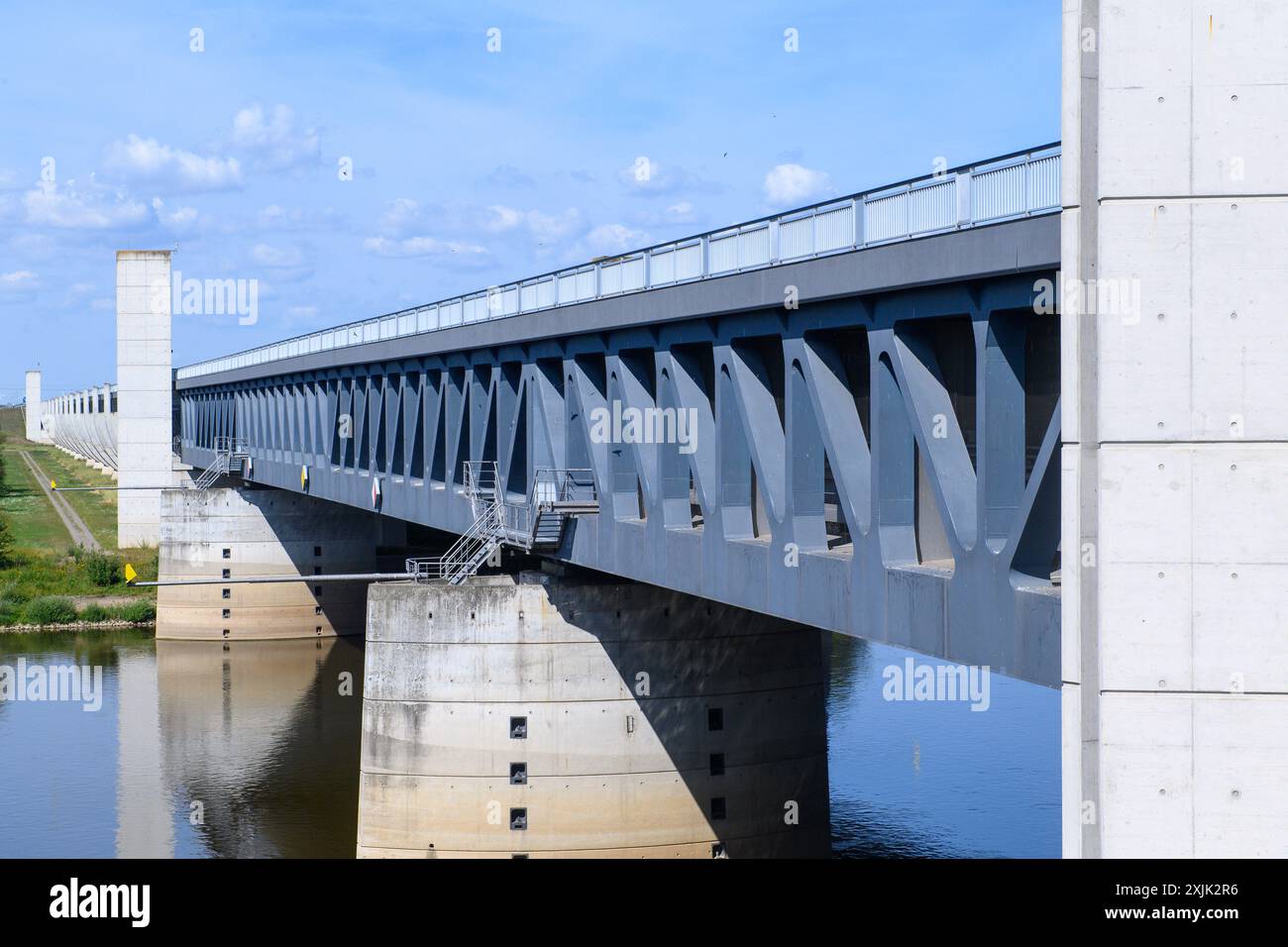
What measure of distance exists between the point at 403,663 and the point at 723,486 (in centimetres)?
1113

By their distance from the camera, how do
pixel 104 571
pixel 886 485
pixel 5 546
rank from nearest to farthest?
pixel 886 485
pixel 104 571
pixel 5 546

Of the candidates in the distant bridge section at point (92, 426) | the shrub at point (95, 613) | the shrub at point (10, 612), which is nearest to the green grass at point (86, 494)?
the distant bridge section at point (92, 426)

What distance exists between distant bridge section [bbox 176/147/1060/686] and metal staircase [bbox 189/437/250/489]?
3223 cm

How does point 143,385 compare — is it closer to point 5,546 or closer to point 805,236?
point 5,546

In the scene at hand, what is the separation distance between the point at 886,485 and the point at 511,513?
13693mm

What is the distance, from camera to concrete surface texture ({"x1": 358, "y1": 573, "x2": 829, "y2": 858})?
2831 centimetres

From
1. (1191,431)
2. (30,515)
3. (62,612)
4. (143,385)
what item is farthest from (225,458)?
(1191,431)

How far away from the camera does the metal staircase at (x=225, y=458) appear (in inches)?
2474

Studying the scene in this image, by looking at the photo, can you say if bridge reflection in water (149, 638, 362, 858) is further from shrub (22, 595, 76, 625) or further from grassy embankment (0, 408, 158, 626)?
grassy embankment (0, 408, 158, 626)

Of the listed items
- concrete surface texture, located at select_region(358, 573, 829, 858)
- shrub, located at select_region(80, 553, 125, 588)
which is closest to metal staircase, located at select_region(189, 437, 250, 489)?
shrub, located at select_region(80, 553, 125, 588)

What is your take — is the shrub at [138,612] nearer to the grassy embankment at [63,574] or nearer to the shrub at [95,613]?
the grassy embankment at [63,574]

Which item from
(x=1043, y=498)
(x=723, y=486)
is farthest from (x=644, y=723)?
(x=1043, y=498)

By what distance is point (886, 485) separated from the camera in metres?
16.5

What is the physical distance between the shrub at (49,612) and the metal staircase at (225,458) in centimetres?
725
